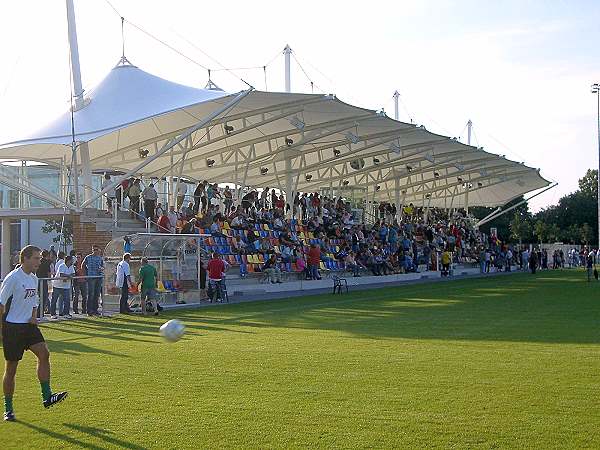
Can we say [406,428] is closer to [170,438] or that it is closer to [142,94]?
[170,438]

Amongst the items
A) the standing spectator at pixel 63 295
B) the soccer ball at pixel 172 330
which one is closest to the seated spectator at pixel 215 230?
the standing spectator at pixel 63 295

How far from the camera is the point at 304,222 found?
45219mm

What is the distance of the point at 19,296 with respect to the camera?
9609mm

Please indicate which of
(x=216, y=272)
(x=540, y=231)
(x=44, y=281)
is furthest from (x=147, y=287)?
(x=540, y=231)

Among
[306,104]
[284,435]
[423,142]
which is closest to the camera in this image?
[284,435]

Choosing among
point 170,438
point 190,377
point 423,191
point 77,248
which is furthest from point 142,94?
point 423,191

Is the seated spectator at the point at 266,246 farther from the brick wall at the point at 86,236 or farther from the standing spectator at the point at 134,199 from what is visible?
the brick wall at the point at 86,236

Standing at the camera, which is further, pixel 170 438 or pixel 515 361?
pixel 515 361

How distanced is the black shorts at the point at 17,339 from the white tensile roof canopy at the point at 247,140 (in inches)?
797

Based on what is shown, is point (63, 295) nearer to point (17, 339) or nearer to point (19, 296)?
point (19, 296)

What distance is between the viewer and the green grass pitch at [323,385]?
8273 mm

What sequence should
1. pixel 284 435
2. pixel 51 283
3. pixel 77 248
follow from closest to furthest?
pixel 284 435 < pixel 51 283 < pixel 77 248

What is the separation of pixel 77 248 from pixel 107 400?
859 inches

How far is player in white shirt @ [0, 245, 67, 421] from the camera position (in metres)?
9.45
